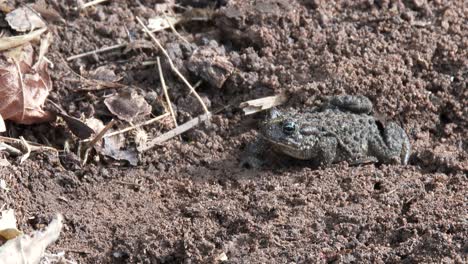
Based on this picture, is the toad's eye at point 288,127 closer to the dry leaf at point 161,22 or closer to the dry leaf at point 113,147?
the dry leaf at point 113,147

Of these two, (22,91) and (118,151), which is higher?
(22,91)

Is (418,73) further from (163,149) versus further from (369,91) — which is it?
(163,149)

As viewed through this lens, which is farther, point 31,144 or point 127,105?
point 127,105

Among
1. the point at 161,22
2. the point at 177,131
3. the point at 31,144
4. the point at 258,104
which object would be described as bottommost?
the point at 31,144

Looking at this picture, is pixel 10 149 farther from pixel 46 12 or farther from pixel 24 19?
pixel 46 12

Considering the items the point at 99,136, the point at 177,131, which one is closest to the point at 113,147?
the point at 99,136

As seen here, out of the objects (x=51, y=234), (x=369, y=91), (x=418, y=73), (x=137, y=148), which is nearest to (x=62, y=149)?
(x=137, y=148)

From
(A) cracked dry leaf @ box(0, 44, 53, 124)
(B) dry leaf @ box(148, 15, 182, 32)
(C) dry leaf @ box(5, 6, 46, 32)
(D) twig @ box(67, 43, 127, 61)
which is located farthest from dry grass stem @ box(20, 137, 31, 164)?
(B) dry leaf @ box(148, 15, 182, 32)
